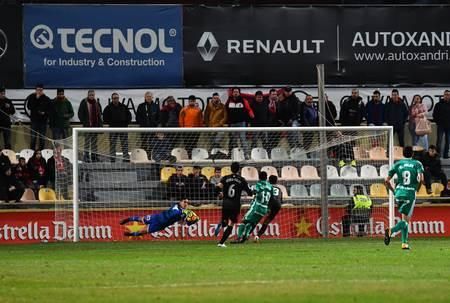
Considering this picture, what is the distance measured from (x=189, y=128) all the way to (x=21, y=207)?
5062 mm

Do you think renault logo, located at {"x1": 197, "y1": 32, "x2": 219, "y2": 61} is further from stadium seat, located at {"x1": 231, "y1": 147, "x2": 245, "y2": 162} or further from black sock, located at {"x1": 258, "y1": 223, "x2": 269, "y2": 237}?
black sock, located at {"x1": 258, "y1": 223, "x2": 269, "y2": 237}

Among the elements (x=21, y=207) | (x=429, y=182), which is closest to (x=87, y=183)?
(x=21, y=207)

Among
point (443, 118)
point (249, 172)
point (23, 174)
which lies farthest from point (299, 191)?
point (23, 174)

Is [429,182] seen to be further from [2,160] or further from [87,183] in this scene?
[2,160]

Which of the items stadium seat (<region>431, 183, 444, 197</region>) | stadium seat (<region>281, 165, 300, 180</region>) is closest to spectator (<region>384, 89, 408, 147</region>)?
stadium seat (<region>431, 183, 444, 197</region>)

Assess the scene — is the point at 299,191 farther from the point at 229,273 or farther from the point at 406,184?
the point at 229,273

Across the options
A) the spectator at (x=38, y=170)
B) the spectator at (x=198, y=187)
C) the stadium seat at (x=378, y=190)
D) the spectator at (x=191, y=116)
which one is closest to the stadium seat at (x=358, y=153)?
the stadium seat at (x=378, y=190)

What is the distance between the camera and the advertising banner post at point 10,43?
3572 centimetres

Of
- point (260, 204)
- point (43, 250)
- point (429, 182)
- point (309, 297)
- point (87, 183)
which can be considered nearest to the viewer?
point (309, 297)

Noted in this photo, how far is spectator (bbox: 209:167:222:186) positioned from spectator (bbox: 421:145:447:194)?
6065 mm

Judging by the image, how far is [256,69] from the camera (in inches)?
1454

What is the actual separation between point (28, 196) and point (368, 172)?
31.2 feet

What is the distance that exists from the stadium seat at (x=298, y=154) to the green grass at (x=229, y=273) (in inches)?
233

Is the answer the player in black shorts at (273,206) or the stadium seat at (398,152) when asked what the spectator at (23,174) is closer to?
the player in black shorts at (273,206)
